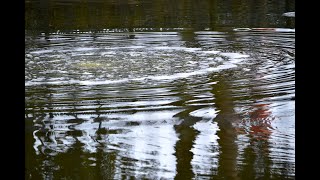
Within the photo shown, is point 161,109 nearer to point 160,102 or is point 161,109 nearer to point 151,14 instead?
point 160,102

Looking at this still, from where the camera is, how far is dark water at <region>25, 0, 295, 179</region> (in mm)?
4508

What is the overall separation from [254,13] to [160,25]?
4.54 m

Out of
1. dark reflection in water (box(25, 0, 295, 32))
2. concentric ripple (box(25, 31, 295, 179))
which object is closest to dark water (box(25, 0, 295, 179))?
concentric ripple (box(25, 31, 295, 179))

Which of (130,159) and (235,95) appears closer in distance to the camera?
(130,159)

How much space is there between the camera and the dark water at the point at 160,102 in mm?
4508

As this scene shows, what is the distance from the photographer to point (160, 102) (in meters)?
6.89

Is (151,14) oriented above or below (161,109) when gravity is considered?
above

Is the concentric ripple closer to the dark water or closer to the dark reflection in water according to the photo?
the dark water

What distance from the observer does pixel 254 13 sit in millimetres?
19078

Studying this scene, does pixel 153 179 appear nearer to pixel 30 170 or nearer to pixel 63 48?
pixel 30 170

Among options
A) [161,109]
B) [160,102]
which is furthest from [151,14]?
[161,109]
